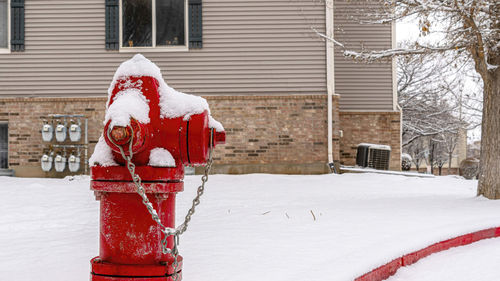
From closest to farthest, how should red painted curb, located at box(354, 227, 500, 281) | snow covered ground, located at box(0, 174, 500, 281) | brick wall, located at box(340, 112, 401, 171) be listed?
1. snow covered ground, located at box(0, 174, 500, 281)
2. red painted curb, located at box(354, 227, 500, 281)
3. brick wall, located at box(340, 112, 401, 171)

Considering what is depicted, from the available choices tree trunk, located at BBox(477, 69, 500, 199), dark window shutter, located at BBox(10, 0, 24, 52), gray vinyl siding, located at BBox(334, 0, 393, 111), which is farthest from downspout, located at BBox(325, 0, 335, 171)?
dark window shutter, located at BBox(10, 0, 24, 52)

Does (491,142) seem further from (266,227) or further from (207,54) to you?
(207,54)

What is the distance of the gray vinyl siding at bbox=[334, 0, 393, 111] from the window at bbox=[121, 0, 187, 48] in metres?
4.27

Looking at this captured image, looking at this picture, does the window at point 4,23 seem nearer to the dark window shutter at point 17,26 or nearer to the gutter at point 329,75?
the dark window shutter at point 17,26

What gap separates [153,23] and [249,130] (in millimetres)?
3129

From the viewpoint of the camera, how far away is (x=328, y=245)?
3768mm

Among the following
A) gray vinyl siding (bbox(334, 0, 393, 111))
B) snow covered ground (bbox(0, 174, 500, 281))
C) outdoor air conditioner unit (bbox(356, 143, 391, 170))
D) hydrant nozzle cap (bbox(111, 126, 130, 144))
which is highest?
gray vinyl siding (bbox(334, 0, 393, 111))

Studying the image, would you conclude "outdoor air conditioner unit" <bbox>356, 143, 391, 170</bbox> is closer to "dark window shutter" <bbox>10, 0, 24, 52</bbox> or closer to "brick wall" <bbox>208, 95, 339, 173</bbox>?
"brick wall" <bbox>208, 95, 339, 173</bbox>

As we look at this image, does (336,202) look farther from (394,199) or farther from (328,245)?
(328,245)

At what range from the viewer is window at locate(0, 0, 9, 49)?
389 inches

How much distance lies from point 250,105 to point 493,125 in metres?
4.63

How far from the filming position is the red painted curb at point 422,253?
322 cm

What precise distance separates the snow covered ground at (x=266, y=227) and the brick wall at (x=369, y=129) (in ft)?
10.8

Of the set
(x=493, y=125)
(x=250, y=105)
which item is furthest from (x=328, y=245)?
(x=250, y=105)
